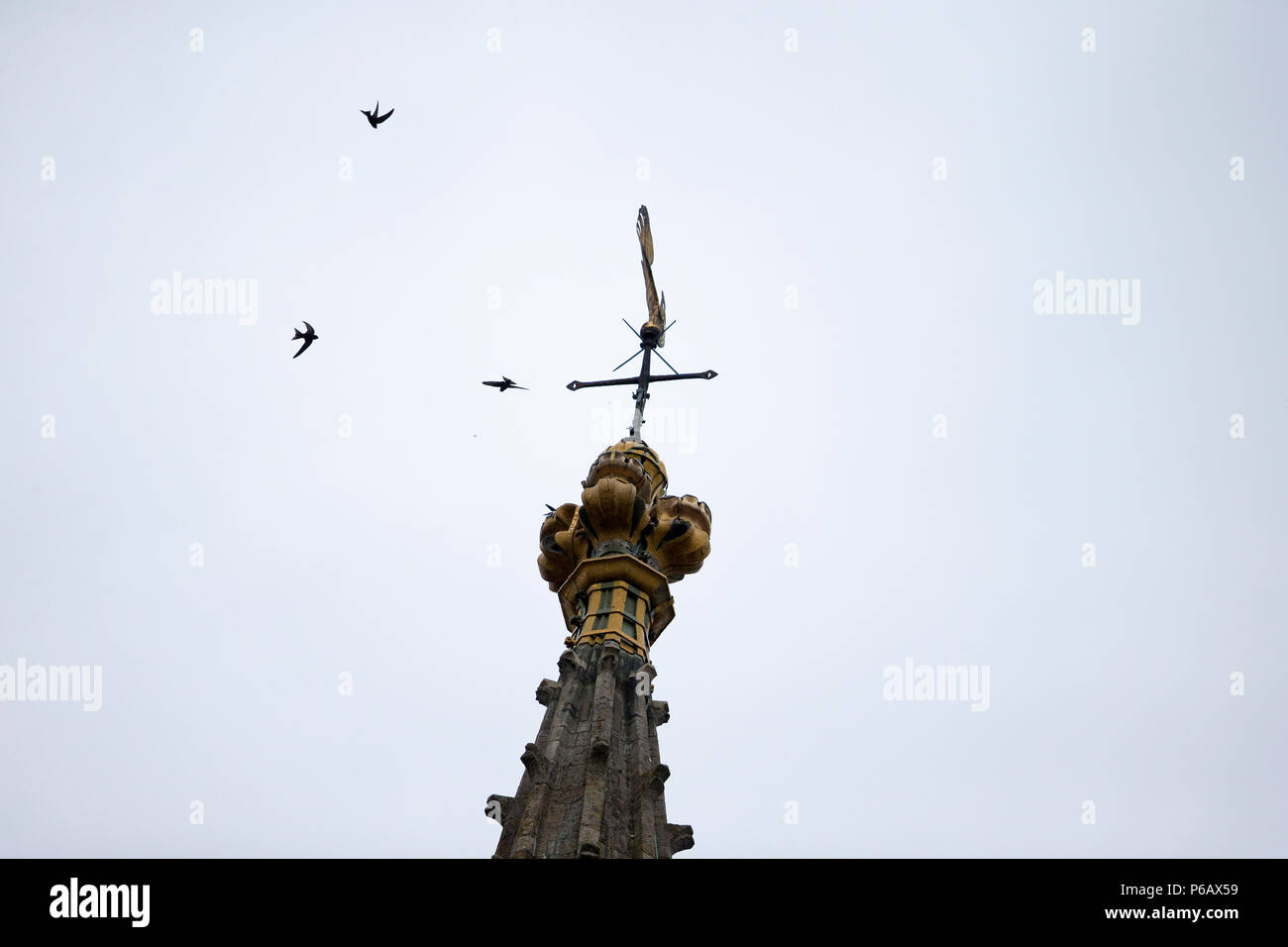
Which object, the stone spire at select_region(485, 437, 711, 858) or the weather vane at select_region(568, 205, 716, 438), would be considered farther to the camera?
the weather vane at select_region(568, 205, 716, 438)

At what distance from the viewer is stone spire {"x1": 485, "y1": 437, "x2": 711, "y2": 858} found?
17.7 metres

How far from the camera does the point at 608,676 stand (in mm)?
22125

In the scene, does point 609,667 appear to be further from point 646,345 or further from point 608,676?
point 646,345

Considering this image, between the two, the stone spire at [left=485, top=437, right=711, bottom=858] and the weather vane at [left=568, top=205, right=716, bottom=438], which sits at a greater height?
the weather vane at [left=568, top=205, right=716, bottom=438]

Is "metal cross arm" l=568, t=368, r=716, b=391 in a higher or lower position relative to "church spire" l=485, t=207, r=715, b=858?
higher

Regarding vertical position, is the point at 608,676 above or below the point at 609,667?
below

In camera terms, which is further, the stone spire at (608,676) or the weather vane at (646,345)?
the weather vane at (646,345)

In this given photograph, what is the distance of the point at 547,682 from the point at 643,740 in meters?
2.88

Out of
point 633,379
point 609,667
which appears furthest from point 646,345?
point 609,667

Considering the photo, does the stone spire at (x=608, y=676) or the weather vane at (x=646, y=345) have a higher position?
the weather vane at (x=646, y=345)

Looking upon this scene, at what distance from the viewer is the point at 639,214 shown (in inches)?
1476

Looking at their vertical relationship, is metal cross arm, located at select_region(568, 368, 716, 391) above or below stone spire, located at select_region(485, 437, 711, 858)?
above

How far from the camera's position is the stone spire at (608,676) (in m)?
17.7
